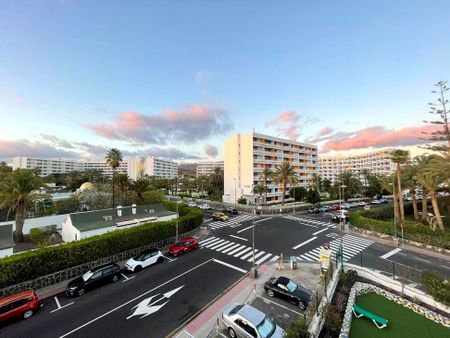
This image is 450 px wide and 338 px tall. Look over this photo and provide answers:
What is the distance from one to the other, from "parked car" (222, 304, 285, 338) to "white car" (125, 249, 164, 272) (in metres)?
11.8

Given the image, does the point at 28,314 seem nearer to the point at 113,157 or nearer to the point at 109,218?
the point at 109,218

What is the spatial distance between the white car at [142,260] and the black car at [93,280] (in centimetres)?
130

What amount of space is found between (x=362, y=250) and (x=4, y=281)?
36492mm

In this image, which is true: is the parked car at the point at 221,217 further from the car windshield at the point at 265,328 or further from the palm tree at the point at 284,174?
the car windshield at the point at 265,328

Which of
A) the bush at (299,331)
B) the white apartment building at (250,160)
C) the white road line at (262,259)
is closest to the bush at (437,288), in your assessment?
the bush at (299,331)

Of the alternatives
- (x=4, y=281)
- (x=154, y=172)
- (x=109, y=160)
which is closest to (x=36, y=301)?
(x=4, y=281)

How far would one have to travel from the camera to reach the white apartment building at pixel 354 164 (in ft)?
506

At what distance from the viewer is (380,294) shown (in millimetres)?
17000

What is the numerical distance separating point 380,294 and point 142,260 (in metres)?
21.3

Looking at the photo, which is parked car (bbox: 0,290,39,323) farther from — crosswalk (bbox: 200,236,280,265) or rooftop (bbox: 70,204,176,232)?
crosswalk (bbox: 200,236,280,265)

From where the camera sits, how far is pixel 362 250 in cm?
2717

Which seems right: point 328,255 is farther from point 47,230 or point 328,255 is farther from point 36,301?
point 47,230

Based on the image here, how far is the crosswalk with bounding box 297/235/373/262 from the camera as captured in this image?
81.2 feet

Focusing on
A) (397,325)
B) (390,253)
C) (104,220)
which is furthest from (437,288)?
(104,220)
